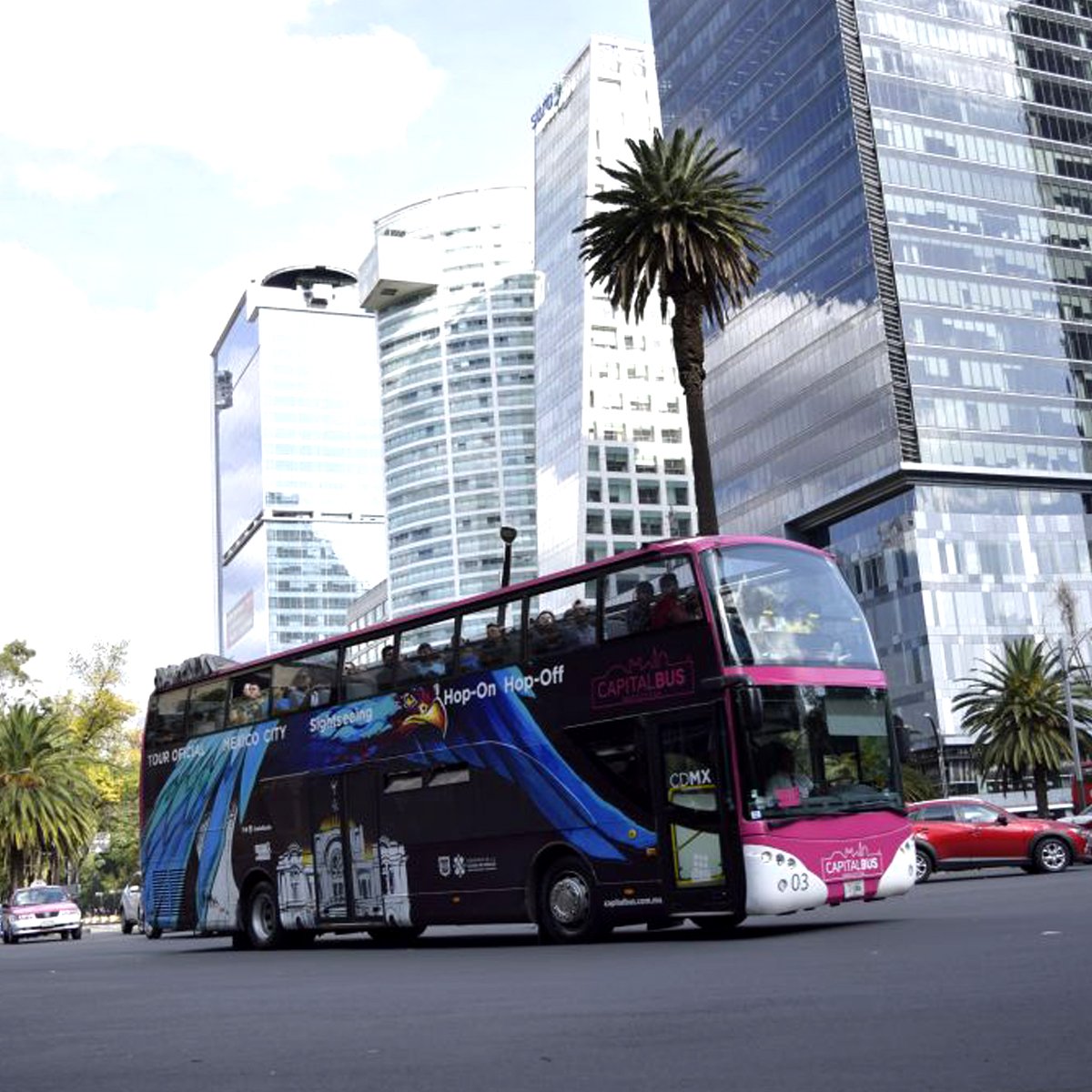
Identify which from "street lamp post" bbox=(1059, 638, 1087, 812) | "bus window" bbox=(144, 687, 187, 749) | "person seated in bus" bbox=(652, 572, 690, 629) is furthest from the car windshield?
"street lamp post" bbox=(1059, 638, 1087, 812)

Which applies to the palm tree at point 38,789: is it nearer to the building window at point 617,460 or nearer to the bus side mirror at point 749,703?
the bus side mirror at point 749,703

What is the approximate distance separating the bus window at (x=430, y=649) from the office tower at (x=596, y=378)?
120 meters

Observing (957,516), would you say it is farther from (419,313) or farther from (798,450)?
(419,313)

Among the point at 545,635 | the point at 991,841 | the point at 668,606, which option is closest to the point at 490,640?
the point at 545,635

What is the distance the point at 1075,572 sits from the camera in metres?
98.7

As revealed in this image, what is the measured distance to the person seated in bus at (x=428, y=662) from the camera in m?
20.6

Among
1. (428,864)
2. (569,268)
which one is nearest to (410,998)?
(428,864)

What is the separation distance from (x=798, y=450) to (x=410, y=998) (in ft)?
310

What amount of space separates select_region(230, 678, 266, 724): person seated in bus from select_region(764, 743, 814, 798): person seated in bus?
9.77 m

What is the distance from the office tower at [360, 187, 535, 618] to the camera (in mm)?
182800

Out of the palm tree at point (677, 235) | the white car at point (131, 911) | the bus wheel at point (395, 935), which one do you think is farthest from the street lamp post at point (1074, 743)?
the bus wheel at point (395, 935)

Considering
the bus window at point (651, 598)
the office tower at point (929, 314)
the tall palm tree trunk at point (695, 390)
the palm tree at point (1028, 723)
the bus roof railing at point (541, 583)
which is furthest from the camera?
the office tower at point (929, 314)

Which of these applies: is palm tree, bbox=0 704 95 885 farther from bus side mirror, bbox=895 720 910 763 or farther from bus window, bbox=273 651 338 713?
bus side mirror, bbox=895 720 910 763

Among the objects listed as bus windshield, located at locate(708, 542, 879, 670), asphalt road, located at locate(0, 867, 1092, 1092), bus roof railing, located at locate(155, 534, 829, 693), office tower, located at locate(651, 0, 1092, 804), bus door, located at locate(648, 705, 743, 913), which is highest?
office tower, located at locate(651, 0, 1092, 804)
